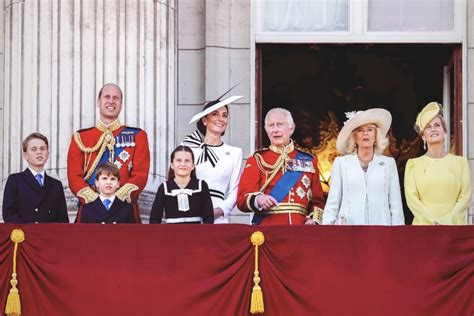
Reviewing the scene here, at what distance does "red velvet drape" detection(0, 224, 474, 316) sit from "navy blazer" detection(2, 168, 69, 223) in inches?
23.4

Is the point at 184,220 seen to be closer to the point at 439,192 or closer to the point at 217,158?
the point at 217,158

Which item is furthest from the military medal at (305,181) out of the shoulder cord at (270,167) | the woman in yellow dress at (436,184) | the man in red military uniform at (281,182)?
the woman in yellow dress at (436,184)

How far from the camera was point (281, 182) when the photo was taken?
48.9 ft

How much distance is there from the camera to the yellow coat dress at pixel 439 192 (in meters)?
14.6

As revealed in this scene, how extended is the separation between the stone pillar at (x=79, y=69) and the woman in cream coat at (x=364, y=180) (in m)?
2.41

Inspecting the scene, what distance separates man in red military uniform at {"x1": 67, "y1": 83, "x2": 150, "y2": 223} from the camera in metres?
15.1

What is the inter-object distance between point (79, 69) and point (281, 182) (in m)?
2.82

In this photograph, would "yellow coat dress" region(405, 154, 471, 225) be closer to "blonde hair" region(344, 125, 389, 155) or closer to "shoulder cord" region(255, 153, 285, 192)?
"blonde hair" region(344, 125, 389, 155)

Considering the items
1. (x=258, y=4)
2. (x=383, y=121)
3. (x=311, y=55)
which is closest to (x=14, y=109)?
(x=258, y=4)

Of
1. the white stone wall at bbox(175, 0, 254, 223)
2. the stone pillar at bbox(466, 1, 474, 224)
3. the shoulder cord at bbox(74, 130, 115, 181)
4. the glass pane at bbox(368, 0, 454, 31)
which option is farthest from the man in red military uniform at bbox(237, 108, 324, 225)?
the glass pane at bbox(368, 0, 454, 31)

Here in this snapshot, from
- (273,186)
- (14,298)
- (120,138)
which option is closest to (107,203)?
(120,138)

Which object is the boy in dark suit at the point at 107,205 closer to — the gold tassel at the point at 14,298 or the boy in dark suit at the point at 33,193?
the boy in dark suit at the point at 33,193

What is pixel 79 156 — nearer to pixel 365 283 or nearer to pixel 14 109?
pixel 14 109

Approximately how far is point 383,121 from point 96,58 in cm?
328
